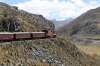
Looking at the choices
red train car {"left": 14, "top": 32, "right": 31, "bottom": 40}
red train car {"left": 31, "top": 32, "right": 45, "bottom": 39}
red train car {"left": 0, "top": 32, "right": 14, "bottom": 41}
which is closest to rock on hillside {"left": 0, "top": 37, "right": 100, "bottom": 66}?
red train car {"left": 0, "top": 32, "right": 14, "bottom": 41}

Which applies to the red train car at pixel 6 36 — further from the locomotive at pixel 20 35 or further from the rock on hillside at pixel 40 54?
the rock on hillside at pixel 40 54

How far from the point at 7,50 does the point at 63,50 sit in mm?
26003

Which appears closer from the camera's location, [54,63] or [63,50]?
[54,63]

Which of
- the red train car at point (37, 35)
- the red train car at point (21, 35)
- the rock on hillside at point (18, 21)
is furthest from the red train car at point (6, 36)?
the rock on hillside at point (18, 21)

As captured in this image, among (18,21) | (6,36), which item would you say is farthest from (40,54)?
(18,21)

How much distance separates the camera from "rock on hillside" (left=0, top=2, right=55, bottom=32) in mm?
64125

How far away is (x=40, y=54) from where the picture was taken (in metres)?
50.9

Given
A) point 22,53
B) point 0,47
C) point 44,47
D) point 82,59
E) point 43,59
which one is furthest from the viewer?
point 82,59

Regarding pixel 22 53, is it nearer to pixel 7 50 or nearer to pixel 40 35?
pixel 7 50

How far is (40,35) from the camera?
6488 cm

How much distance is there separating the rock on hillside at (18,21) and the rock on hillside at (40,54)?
986 cm

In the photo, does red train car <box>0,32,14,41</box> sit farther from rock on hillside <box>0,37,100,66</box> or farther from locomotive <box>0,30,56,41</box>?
rock on hillside <box>0,37,100,66</box>

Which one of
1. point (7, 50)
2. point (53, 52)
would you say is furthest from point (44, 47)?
point (7, 50)

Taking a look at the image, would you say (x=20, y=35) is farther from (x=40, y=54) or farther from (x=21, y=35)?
(x=40, y=54)
